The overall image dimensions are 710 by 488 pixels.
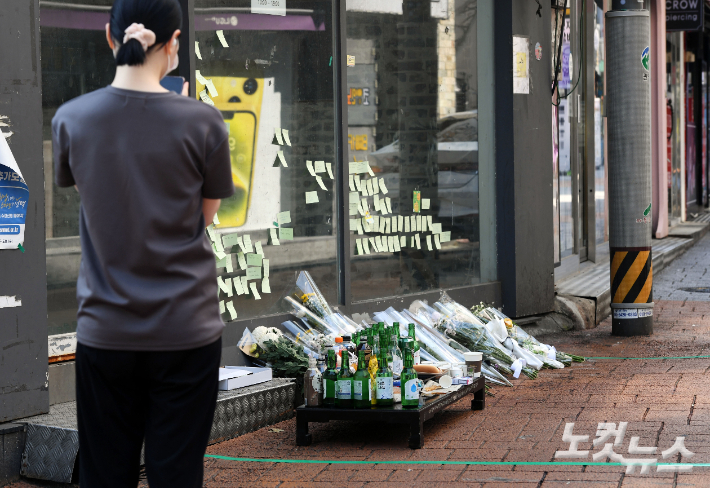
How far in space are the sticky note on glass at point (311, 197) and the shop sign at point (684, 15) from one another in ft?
47.4

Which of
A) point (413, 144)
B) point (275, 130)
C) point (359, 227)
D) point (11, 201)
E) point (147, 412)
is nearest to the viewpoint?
point (147, 412)

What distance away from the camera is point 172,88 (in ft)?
8.68

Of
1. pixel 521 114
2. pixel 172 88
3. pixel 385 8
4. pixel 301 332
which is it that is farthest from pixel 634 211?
pixel 172 88

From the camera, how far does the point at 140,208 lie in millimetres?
2242

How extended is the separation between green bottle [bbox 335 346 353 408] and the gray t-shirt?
2.49 meters

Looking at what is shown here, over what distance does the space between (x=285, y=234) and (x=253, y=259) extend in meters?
0.35

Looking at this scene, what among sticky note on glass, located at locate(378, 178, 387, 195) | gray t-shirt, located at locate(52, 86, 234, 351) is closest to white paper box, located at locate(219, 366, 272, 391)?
sticky note on glass, located at locate(378, 178, 387, 195)

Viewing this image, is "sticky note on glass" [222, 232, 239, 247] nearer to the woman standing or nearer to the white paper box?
the white paper box

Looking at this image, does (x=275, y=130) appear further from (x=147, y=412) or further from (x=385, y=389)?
(x=147, y=412)

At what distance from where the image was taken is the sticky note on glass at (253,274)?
6.26 meters

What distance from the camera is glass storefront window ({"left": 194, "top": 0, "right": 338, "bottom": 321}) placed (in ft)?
19.8

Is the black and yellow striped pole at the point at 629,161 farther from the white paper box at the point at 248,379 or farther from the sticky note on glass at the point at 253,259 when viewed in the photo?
A: the white paper box at the point at 248,379

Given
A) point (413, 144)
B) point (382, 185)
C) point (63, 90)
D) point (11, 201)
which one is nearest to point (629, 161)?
point (413, 144)

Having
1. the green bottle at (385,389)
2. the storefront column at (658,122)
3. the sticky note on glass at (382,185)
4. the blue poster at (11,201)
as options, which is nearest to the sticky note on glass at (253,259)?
the sticky note on glass at (382,185)
